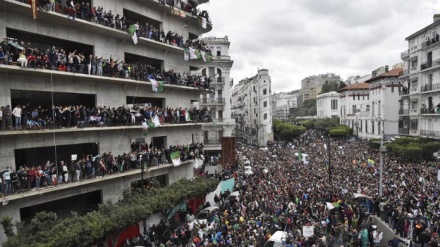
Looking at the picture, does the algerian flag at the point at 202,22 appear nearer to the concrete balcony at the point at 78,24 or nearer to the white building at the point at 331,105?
the concrete balcony at the point at 78,24

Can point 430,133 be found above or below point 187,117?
below

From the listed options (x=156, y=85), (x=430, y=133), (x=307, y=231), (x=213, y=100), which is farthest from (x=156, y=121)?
(x=430, y=133)

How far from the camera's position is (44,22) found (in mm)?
19609

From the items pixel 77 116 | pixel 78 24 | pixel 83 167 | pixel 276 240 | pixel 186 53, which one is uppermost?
pixel 78 24

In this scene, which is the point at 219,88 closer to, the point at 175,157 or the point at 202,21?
the point at 202,21

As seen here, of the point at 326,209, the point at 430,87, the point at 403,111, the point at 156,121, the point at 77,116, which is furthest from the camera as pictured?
the point at 403,111

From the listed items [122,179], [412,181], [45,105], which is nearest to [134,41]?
[45,105]

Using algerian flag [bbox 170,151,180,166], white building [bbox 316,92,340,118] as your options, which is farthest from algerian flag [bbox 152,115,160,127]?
white building [bbox 316,92,340,118]

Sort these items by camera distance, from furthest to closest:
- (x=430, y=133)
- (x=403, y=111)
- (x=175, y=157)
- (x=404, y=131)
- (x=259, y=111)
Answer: (x=259, y=111), (x=403, y=111), (x=404, y=131), (x=430, y=133), (x=175, y=157)

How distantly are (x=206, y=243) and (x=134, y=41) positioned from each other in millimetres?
12987

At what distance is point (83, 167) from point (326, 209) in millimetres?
16194

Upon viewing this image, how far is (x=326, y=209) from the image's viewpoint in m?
26.1

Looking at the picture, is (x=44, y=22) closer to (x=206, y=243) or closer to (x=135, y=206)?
(x=135, y=206)

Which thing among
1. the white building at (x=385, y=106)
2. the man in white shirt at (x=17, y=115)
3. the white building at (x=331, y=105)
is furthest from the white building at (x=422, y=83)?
the man in white shirt at (x=17, y=115)
